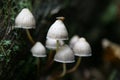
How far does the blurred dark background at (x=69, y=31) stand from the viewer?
265 cm

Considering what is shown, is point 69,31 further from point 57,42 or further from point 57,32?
point 57,32

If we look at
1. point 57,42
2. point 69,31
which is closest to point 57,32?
point 57,42

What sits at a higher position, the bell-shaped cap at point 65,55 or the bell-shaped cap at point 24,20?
the bell-shaped cap at point 24,20

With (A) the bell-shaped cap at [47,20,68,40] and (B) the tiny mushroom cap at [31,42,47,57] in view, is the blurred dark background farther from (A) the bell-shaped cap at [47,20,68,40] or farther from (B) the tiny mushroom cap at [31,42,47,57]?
(A) the bell-shaped cap at [47,20,68,40]

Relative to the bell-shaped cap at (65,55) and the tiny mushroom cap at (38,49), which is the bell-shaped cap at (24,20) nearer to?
the tiny mushroom cap at (38,49)

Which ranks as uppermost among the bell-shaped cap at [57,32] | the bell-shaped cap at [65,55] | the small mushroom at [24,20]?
the small mushroom at [24,20]

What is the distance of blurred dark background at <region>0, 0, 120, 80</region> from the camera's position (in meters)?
2.65

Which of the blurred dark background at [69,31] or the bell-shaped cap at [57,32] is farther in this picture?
the blurred dark background at [69,31]

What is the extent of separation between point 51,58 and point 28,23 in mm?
716

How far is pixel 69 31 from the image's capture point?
168 inches

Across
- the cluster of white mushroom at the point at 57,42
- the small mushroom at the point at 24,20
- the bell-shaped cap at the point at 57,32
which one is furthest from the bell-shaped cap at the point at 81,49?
the small mushroom at the point at 24,20

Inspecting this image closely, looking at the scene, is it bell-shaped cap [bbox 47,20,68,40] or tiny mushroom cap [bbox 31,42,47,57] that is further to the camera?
tiny mushroom cap [bbox 31,42,47,57]

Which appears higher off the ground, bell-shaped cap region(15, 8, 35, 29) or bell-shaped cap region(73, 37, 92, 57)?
bell-shaped cap region(15, 8, 35, 29)

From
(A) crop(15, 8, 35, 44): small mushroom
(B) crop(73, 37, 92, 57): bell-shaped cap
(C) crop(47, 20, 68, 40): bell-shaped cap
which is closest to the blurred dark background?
(A) crop(15, 8, 35, 44): small mushroom
